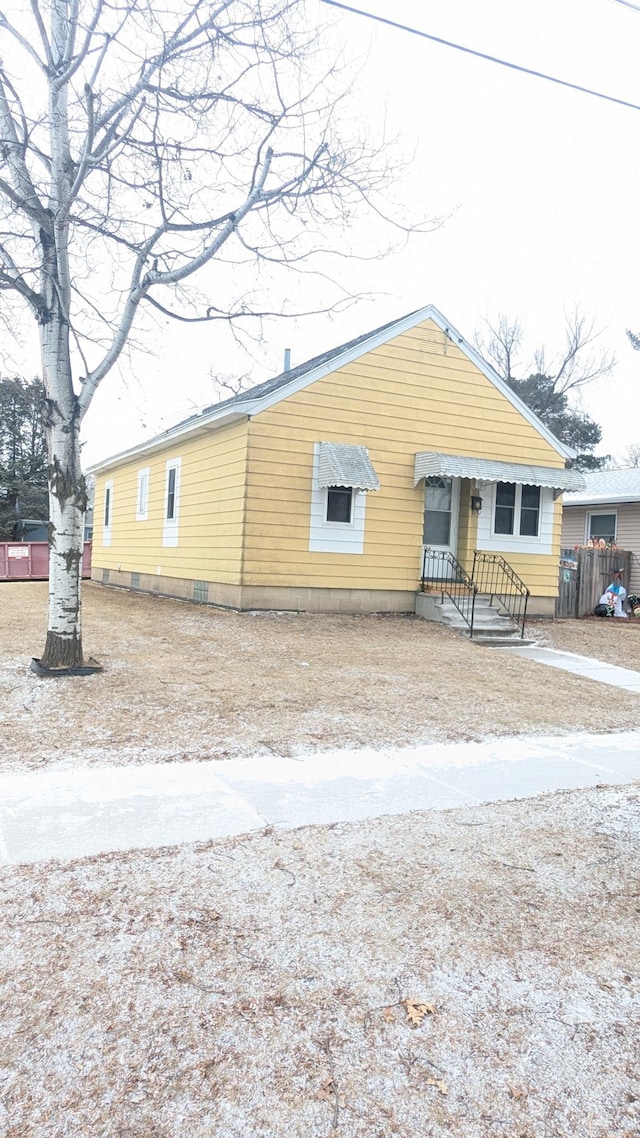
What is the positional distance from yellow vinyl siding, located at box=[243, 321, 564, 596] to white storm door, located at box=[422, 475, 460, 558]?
294mm

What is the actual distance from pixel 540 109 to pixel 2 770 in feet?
24.3

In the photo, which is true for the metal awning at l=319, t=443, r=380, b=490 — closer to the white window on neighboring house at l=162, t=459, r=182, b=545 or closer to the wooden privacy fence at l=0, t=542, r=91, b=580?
the white window on neighboring house at l=162, t=459, r=182, b=545

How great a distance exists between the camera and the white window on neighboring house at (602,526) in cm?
2088

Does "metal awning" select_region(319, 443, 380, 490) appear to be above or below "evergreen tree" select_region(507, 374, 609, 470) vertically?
below

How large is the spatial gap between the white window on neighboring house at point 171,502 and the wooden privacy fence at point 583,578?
8531 millimetres

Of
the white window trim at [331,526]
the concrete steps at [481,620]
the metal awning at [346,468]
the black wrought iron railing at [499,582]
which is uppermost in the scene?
the metal awning at [346,468]

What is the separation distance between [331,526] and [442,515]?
2.54 metres

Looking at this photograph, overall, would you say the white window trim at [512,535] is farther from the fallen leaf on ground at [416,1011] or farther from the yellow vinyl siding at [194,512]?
the fallen leaf on ground at [416,1011]

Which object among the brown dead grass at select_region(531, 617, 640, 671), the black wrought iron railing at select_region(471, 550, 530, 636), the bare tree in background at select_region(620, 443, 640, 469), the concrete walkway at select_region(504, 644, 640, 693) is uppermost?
the bare tree in background at select_region(620, 443, 640, 469)

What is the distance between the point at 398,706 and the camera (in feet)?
22.7

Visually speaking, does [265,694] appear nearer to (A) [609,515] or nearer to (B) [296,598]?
(B) [296,598]

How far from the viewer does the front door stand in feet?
46.3

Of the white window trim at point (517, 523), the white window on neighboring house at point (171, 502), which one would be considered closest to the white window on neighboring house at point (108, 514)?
the white window on neighboring house at point (171, 502)

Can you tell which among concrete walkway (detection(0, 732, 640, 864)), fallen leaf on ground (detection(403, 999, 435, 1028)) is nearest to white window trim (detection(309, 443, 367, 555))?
concrete walkway (detection(0, 732, 640, 864))
